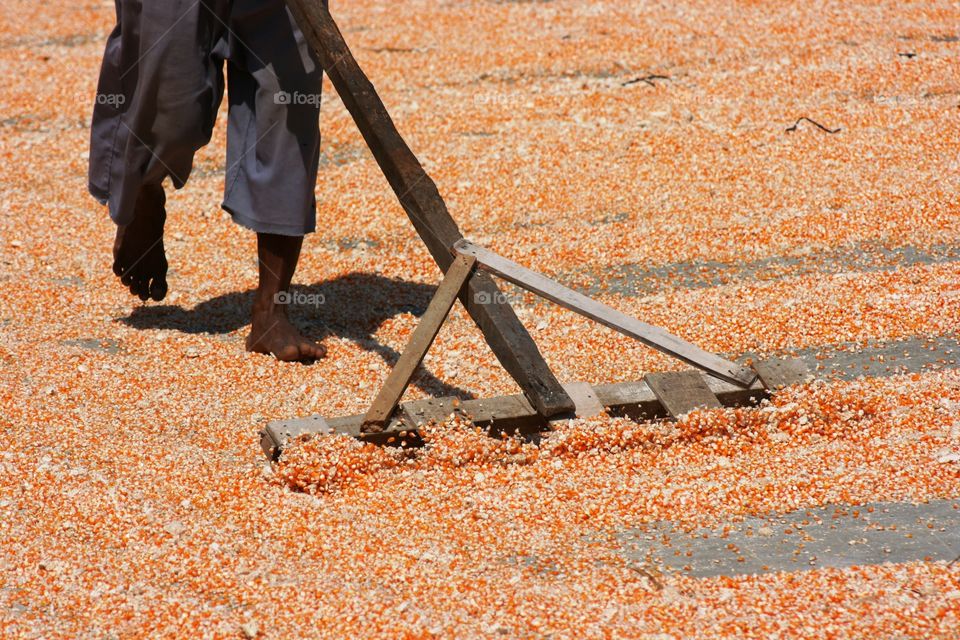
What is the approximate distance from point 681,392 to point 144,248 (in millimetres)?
2274

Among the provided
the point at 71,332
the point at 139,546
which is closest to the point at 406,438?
the point at 139,546

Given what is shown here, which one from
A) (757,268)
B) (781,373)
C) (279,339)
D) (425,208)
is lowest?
(279,339)

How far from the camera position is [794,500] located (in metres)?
2.94

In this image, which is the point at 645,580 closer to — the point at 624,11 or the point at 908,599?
the point at 908,599

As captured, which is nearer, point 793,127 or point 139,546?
point 139,546

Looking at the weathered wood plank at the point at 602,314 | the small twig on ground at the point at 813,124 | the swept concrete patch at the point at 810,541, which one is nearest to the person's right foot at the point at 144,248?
the weathered wood plank at the point at 602,314

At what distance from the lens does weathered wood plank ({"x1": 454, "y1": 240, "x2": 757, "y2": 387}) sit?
3180mm

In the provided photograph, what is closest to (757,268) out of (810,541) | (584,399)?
(584,399)

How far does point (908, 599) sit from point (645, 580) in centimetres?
61

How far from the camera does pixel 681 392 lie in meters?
3.38

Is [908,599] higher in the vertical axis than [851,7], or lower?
lower

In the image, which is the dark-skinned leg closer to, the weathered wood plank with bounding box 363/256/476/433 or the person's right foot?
the person's right foot

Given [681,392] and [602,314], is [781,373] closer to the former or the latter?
[681,392]

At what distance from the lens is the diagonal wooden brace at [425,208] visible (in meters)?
3.25
